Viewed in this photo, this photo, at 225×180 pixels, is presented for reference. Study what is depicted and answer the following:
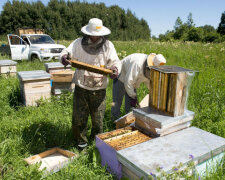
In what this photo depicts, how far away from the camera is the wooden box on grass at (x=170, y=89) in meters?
2.23

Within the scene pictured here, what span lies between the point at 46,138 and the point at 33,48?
7.76 metres

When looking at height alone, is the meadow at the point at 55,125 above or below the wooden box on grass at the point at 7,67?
below

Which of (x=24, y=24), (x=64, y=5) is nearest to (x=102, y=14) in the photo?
(x=64, y=5)

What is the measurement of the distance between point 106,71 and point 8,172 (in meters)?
1.71

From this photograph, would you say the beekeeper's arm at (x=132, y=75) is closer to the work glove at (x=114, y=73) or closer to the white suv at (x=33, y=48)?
the work glove at (x=114, y=73)

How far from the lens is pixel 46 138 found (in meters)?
3.38

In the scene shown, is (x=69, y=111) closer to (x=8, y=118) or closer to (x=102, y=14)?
(x=8, y=118)

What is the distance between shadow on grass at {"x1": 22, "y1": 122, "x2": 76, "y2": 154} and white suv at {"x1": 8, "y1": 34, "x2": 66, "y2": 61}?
21.2ft

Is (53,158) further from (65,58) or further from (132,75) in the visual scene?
(132,75)

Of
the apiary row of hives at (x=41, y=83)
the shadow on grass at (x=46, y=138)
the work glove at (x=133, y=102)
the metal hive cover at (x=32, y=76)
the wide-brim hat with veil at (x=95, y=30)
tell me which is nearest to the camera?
the wide-brim hat with veil at (x=95, y=30)

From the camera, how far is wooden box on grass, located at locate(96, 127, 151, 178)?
2158mm

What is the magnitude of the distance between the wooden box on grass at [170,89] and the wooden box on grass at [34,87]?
2707mm

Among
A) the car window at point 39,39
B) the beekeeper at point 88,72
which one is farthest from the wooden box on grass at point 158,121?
the car window at point 39,39

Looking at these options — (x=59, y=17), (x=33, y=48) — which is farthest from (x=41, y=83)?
(x=59, y=17)
